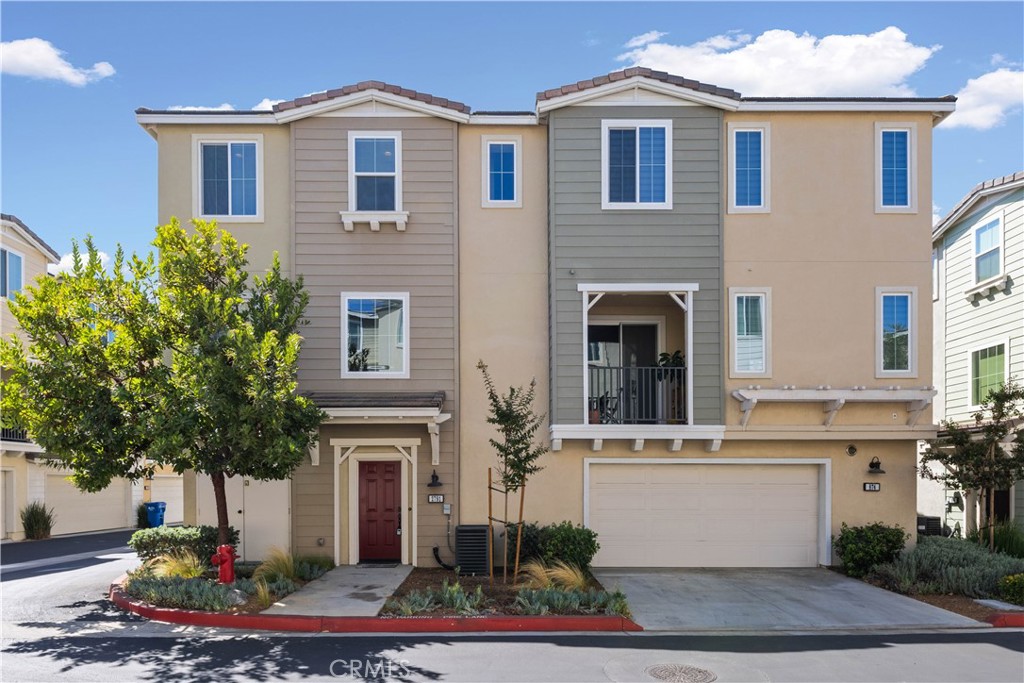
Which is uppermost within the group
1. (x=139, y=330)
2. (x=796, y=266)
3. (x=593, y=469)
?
(x=796, y=266)

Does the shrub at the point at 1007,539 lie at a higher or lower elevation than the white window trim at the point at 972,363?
lower

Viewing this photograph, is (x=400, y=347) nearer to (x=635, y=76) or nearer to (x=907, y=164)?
(x=635, y=76)

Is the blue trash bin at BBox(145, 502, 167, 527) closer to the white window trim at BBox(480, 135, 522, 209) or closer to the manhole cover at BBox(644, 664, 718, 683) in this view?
the white window trim at BBox(480, 135, 522, 209)

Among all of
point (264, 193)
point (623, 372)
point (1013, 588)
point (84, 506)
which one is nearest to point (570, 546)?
point (623, 372)

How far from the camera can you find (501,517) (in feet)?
49.8

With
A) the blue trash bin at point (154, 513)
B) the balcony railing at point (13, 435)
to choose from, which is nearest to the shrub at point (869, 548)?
the balcony railing at point (13, 435)

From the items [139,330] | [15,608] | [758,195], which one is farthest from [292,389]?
[758,195]

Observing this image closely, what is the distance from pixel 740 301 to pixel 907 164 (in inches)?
167

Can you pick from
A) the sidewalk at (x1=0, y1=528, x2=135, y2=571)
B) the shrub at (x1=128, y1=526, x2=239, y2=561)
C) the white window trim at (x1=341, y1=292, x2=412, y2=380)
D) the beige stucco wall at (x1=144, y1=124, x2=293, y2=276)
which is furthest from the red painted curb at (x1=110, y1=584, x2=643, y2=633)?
the sidewalk at (x1=0, y1=528, x2=135, y2=571)

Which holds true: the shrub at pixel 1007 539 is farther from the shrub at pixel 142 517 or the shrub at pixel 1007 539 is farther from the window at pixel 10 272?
the window at pixel 10 272

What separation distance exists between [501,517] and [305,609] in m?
4.68

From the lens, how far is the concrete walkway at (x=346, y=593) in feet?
37.4

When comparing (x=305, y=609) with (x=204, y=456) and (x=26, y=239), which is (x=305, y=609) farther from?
(x=26, y=239)

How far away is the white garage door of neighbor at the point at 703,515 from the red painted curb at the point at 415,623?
446cm
